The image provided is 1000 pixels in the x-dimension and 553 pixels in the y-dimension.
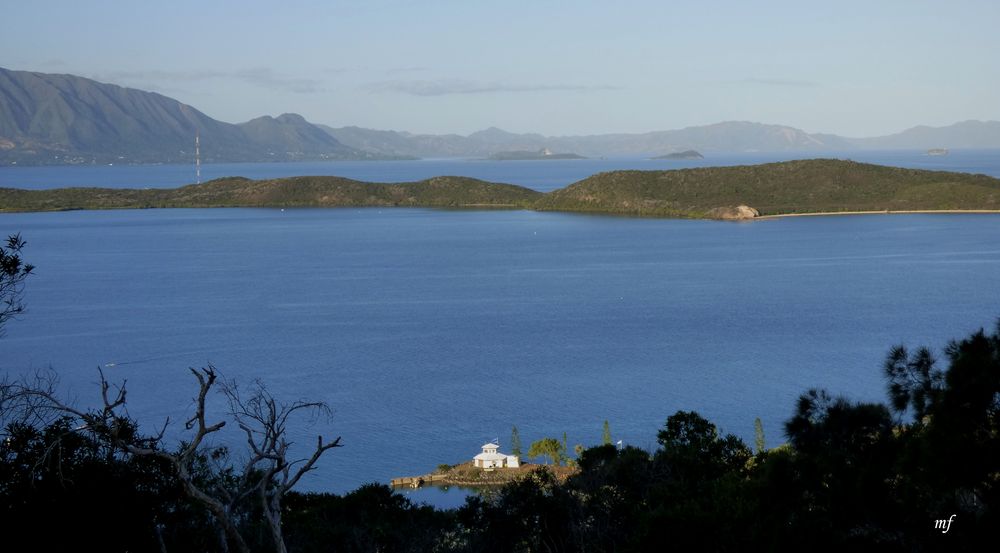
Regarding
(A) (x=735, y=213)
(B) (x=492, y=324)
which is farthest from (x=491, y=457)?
(A) (x=735, y=213)

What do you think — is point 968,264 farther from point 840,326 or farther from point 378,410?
point 378,410

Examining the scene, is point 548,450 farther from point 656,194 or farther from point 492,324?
point 656,194

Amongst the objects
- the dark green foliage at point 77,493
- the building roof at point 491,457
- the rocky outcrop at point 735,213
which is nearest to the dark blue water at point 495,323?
the building roof at point 491,457

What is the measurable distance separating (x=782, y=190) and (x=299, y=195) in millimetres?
53320

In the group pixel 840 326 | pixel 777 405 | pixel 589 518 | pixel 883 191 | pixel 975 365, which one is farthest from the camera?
pixel 883 191

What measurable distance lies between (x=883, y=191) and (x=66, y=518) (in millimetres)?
105548

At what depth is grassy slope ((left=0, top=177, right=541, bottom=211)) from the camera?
118688 mm

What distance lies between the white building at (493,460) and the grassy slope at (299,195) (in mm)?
91449

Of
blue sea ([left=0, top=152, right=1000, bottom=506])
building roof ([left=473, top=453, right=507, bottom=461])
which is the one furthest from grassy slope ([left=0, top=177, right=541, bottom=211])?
building roof ([left=473, top=453, right=507, bottom=461])

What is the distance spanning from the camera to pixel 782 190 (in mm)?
110312

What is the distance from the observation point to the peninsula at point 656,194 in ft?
328

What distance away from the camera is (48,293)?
53312 mm

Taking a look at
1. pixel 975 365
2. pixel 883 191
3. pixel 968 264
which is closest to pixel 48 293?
pixel 968 264

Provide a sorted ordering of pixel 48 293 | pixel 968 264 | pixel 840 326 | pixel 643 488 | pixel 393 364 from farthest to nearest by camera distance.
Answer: pixel 968 264, pixel 48 293, pixel 840 326, pixel 393 364, pixel 643 488
